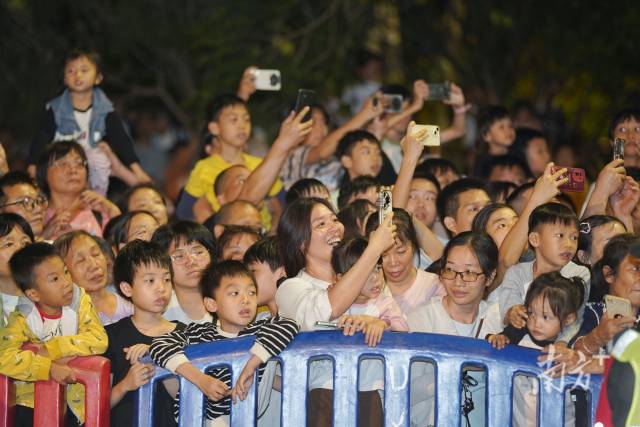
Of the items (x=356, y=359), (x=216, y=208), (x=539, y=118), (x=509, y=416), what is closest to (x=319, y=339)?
(x=356, y=359)

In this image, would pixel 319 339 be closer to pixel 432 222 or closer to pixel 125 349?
pixel 125 349

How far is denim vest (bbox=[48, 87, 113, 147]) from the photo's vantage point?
24.5 ft

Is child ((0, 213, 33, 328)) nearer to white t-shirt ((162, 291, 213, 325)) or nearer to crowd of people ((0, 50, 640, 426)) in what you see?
crowd of people ((0, 50, 640, 426))

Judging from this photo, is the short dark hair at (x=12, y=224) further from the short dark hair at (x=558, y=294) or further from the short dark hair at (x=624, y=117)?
the short dark hair at (x=624, y=117)

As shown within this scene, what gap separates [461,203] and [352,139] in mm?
1146

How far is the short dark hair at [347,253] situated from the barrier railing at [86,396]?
1.13m

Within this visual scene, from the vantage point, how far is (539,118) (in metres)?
10.2

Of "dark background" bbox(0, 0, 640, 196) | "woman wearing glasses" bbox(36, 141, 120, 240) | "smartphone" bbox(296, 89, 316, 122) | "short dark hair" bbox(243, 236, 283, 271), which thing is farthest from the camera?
"dark background" bbox(0, 0, 640, 196)

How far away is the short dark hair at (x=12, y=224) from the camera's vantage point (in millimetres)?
5740

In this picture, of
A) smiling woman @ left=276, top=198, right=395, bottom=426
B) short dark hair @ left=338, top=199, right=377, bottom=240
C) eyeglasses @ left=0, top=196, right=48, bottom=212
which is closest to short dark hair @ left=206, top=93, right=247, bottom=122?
eyeglasses @ left=0, top=196, right=48, bottom=212

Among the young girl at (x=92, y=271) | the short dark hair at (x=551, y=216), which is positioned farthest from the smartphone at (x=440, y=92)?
the young girl at (x=92, y=271)

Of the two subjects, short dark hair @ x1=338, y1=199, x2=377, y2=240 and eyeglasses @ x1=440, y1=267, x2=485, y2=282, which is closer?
eyeglasses @ x1=440, y1=267, x2=485, y2=282

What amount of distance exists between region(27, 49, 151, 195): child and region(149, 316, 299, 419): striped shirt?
8.68 ft

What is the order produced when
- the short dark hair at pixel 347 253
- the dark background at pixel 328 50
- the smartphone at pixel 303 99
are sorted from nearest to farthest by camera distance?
1. the short dark hair at pixel 347 253
2. the smartphone at pixel 303 99
3. the dark background at pixel 328 50
